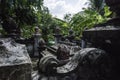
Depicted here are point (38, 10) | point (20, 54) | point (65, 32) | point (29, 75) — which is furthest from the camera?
point (65, 32)

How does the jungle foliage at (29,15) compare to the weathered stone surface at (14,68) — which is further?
the jungle foliage at (29,15)

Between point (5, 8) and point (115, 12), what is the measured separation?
13924mm

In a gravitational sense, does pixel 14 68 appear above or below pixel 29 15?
below

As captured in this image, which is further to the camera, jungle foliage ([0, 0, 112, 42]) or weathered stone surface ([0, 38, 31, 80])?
jungle foliage ([0, 0, 112, 42])

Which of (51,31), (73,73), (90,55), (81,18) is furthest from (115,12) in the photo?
(51,31)

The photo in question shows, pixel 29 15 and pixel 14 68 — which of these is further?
pixel 29 15

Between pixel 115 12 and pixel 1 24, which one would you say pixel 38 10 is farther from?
pixel 115 12

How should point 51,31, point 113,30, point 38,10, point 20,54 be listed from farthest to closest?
1. point 51,31
2. point 38,10
3. point 113,30
4. point 20,54

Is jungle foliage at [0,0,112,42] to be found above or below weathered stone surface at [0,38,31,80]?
above

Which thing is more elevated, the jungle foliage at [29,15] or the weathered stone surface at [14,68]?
the jungle foliage at [29,15]

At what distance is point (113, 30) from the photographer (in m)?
2.32

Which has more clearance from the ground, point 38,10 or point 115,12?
point 38,10

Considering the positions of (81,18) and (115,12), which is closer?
(115,12)

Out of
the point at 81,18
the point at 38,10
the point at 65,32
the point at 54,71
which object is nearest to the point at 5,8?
the point at 38,10
